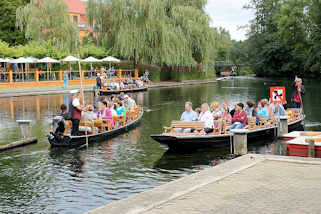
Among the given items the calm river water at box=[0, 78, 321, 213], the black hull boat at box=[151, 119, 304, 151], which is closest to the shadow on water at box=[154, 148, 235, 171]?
the calm river water at box=[0, 78, 321, 213]

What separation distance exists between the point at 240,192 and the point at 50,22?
46378mm

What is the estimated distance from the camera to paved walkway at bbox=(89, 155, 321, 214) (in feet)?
24.2

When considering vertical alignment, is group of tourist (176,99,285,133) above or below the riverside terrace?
below

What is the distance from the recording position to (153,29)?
49.9m

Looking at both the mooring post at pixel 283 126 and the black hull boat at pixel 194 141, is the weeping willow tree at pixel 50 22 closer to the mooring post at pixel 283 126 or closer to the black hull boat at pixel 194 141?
the mooring post at pixel 283 126

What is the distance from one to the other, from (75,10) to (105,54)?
28375mm

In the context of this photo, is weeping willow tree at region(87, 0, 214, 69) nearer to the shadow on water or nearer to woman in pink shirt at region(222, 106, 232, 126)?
woman in pink shirt at region(222, 106, 232, 126)

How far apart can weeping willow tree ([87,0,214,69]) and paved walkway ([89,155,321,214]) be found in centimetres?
4074

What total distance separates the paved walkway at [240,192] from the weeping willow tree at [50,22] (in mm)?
42483

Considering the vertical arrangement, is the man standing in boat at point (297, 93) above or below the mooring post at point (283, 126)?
above

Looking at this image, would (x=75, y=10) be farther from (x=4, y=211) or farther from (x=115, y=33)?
(x=4, y=211)

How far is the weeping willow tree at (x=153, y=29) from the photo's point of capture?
4991 cm

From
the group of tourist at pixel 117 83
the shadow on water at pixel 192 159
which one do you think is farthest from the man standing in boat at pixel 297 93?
the group of tourist at pixel 117 83

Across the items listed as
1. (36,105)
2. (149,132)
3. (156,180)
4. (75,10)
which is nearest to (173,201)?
(156,180)
